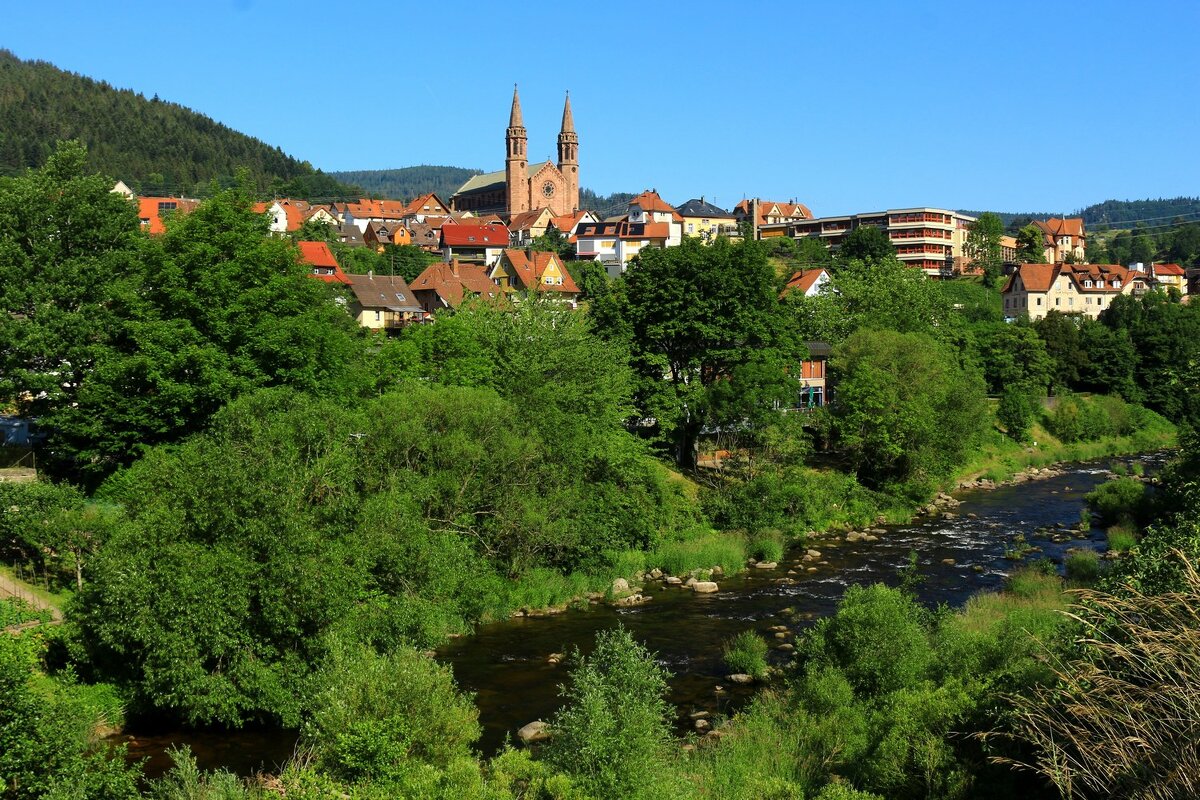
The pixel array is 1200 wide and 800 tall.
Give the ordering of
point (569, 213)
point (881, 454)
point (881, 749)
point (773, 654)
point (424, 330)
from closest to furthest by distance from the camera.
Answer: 1. point (881, 749)
2. point (773, 654)
3. point (424, 330)
4. point (881, 454)
5. point (569, 213)

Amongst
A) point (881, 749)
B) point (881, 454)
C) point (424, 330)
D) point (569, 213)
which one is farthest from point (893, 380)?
point (569, 213)

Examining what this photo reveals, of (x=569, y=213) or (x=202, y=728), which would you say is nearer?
(x=202, y=728)

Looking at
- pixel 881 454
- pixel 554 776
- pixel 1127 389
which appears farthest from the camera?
pixel 1127 389

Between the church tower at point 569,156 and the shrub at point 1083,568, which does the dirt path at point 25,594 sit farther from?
the church tower at point 569,156

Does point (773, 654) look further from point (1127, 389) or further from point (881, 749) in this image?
point (1127, 389)

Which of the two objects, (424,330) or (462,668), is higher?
(424,330)

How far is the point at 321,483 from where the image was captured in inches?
918

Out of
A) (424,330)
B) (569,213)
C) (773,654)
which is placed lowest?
(773,654)

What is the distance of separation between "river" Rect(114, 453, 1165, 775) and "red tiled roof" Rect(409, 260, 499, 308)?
3750cm

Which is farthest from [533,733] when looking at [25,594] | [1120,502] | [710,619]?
[1120,502]

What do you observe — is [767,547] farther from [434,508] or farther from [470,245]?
[470,245]

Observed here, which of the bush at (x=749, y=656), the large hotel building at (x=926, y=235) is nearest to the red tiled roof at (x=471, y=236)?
the large hotel building at (x=926, y=235)

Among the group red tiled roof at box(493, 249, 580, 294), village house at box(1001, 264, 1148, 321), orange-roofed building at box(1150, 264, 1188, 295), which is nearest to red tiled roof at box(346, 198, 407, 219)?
red tiled roof at box(493, 249, 580, 294)

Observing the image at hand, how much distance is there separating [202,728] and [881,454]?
32.7 m
